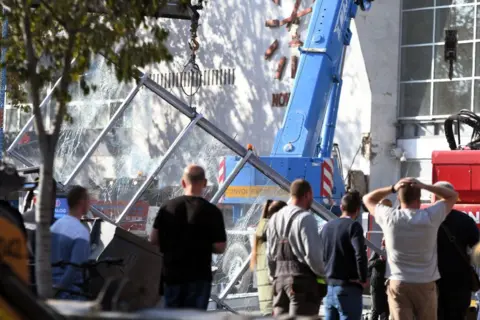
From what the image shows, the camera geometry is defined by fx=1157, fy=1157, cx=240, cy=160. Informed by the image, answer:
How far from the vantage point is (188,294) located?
8484mm

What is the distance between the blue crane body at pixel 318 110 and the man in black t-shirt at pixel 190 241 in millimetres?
9449

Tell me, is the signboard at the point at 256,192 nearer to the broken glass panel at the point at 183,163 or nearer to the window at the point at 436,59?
the broken glass panel at the point at 183,163

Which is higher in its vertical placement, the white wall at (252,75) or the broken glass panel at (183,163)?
the white wall at (252,75)

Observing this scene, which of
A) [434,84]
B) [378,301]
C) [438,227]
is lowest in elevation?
[378,301]

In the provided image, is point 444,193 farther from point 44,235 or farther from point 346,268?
point 44,235

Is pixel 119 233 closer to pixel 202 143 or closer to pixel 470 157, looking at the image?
pixel 202 143

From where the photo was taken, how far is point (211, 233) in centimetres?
842

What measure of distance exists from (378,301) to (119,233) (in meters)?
4.63

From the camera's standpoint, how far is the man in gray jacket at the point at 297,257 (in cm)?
903

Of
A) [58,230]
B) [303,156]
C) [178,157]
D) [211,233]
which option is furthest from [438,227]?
[303,156]

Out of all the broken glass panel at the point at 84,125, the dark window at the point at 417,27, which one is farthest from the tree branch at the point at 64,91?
the dark window at the point at 417,27

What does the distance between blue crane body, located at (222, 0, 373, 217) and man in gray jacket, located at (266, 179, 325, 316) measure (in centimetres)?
870

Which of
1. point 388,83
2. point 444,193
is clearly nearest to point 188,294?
point 444,193

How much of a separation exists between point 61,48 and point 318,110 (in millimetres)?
11632
